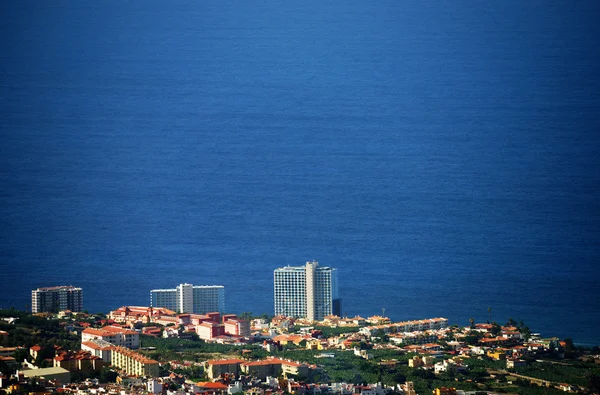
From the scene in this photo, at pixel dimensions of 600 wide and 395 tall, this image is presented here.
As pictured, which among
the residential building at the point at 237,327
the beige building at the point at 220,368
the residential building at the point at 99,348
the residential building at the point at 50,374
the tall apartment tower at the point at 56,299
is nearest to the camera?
the residential building at the point at 50,374

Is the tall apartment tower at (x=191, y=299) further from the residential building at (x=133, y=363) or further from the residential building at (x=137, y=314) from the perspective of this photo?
the residential building at (x=133, y=363)

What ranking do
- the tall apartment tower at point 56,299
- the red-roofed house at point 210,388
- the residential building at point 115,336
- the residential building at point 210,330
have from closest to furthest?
the red-roofed house at point 210,388 → the residential building at point 115,336 → the residential building at point 210,330 → the tall apartment tower at point 56,299

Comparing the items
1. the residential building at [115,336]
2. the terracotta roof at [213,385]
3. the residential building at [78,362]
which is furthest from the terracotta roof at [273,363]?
the residential building at [115,336]

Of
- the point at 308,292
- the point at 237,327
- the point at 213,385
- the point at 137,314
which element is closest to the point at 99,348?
the point at 213,385

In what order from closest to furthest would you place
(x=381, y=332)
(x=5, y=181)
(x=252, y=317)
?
(x=381, y=332), (x=252, y=317), (x=5, y=181)

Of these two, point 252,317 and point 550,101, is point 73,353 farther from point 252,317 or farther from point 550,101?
point 550,101

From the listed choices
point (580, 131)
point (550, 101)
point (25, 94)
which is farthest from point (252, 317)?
point (25, 94)
